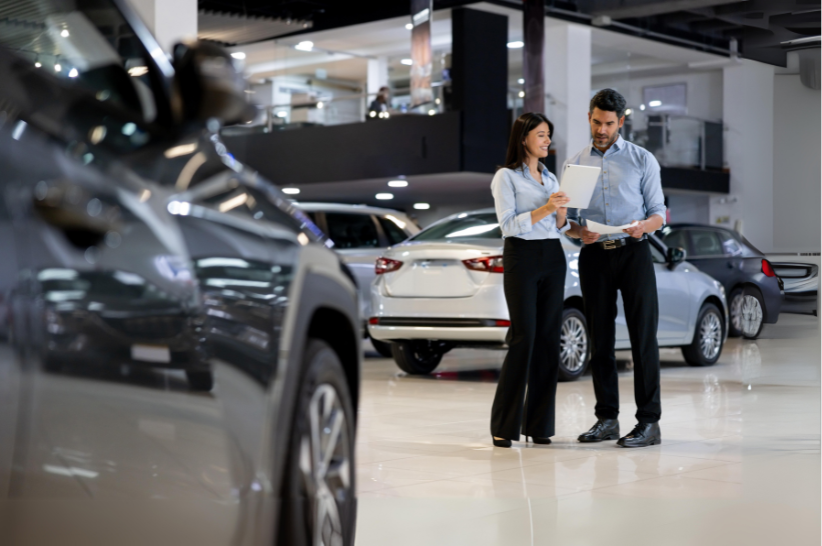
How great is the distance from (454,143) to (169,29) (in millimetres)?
13847

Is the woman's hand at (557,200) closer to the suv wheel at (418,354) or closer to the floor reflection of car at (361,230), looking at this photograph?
the suv wheel at (418,354)

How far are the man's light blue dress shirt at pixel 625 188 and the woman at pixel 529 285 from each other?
23 cm

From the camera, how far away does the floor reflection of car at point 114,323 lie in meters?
1.56

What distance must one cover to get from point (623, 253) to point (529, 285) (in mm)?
536

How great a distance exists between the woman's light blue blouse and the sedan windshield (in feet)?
10.1

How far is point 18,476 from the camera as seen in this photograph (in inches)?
59.1

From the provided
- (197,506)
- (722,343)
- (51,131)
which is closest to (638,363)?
(197,506)

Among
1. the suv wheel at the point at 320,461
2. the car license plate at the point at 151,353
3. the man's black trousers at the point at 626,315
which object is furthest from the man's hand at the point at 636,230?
the car license plate at the point at 151,353

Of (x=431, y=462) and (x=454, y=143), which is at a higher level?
(x=454, y=143)

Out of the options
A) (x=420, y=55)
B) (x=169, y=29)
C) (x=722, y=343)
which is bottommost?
(x=722, y=343)

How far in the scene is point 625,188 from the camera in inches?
229

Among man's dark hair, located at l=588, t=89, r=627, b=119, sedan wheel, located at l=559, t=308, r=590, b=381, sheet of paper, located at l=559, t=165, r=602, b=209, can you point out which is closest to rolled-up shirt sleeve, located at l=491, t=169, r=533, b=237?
sheet of paper, located at l=559, t=165, r=602, b=209

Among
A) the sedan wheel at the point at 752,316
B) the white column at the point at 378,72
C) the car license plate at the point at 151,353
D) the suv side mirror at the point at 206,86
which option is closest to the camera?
the car license plate at the point at 151,353

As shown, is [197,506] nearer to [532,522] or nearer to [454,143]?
[532,522]
